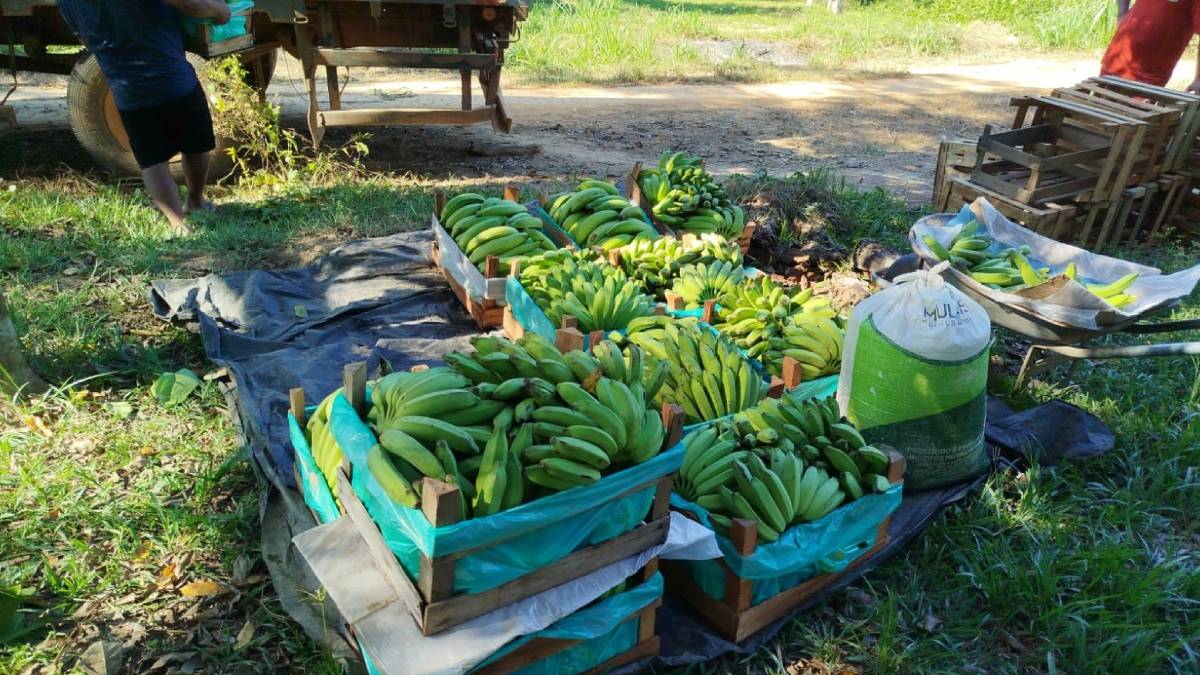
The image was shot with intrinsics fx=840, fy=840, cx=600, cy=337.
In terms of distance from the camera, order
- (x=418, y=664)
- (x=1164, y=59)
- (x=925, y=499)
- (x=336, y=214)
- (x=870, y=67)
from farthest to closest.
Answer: (x=870, y=67), (x=1164, y=59), (x=336, y=214), (x=925, y=499), (x=418, y=664)

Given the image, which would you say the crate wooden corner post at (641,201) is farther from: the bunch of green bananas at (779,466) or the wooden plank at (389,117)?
the bunch of green bananas at (779,466)

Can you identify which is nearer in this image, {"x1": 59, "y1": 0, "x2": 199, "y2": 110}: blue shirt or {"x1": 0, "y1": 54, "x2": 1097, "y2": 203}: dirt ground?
{"x1": 59, "y1": 0, "x2": 199, "y2": 110}: blue shirt

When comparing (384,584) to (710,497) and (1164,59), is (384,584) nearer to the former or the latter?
(710,497)

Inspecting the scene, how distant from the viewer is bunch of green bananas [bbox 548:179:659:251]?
5.68 metres

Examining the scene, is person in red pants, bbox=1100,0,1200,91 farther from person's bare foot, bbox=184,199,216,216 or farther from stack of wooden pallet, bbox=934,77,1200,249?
person's bare foot, bbox=184,199,216,216

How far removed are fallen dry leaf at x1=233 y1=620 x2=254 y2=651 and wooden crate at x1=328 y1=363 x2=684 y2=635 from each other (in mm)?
683

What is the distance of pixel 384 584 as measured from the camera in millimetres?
2748

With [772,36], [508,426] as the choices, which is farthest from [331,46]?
[772,36]

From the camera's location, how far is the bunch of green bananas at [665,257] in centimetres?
525

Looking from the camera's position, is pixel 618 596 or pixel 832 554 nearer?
pixel 618 596

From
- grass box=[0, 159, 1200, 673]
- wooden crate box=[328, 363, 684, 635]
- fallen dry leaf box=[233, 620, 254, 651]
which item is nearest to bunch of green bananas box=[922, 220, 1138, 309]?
grass box=[0, 159, 1200, 673]

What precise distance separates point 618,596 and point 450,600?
0.64m

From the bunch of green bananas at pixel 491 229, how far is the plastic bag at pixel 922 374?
229 cm

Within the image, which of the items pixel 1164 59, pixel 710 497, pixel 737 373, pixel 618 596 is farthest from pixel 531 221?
pixel 1164 59
